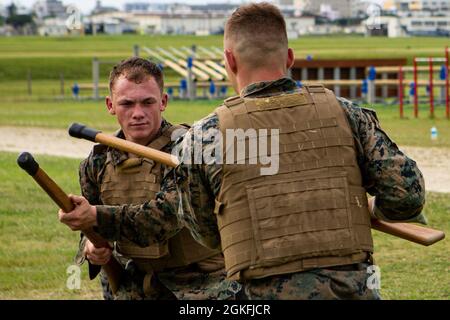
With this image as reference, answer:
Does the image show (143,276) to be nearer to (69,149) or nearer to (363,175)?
(363,175)

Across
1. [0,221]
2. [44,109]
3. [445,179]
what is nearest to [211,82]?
[44,109]

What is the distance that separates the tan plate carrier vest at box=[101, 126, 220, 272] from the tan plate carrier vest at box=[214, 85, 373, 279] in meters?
1.28

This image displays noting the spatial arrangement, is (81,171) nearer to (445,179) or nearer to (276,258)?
(276,258)

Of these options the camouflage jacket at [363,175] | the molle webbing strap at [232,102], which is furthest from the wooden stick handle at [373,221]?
the molle webbing strap at [232,102]

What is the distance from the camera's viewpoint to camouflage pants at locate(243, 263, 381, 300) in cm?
461

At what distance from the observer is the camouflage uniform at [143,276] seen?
19.7ft

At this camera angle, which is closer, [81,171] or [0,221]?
[81,171]

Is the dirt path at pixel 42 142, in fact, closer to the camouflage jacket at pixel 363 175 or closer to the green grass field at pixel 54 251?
the green grass field at pixel 54 251

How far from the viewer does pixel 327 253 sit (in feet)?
15.2

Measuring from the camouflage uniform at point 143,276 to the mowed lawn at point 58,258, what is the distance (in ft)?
15.2

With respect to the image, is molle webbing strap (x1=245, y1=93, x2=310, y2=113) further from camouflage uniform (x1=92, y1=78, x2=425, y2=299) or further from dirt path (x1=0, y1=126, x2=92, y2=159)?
dirt path (x1=0, y1=126, x2=92, y2=159)

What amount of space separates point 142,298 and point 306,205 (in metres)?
1.64

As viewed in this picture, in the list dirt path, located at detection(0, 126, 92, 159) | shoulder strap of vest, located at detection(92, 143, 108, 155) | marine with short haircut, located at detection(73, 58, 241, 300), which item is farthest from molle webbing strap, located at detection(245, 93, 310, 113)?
dirt path, located at detection(0, 126, 92, 159)
